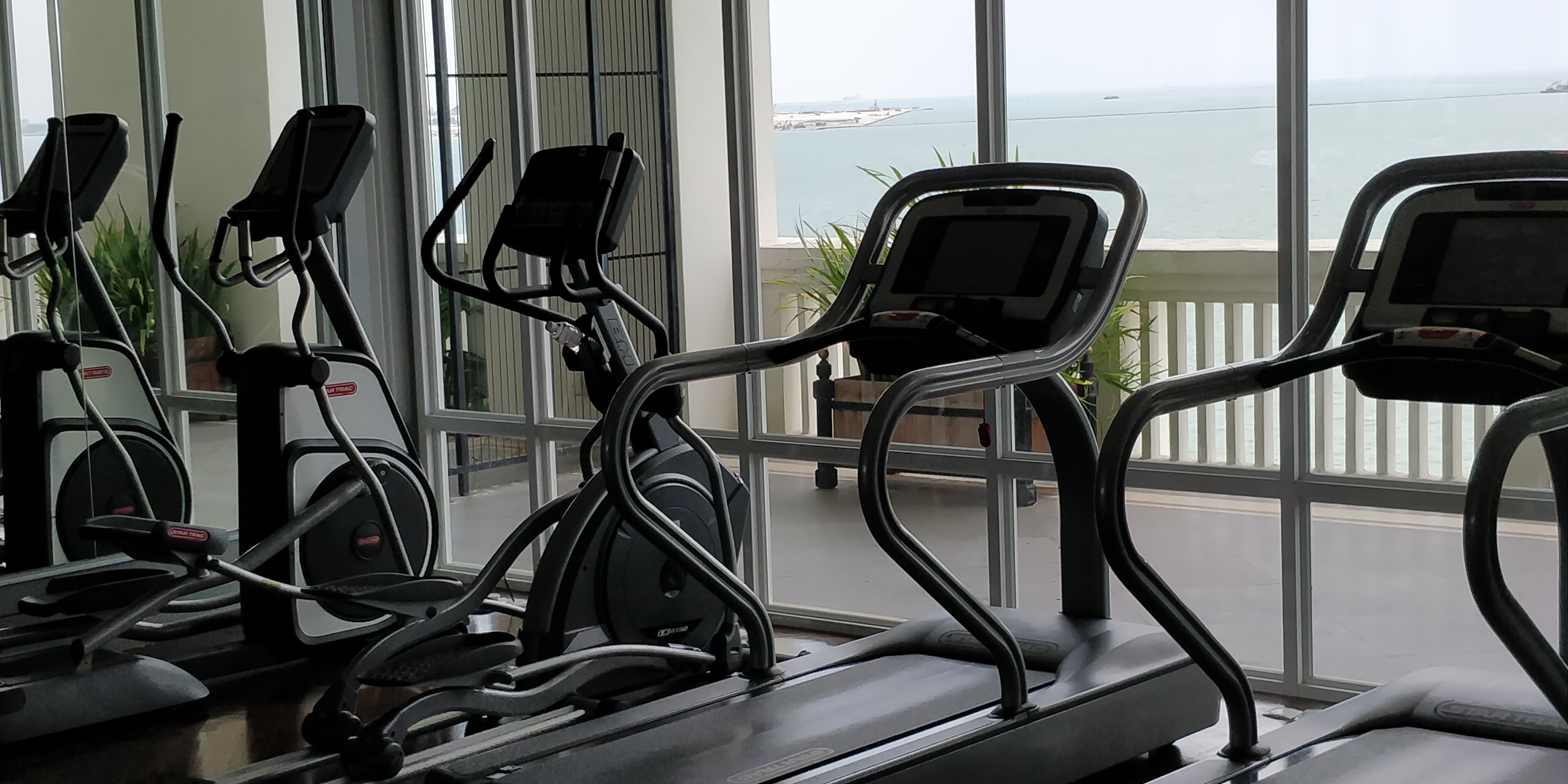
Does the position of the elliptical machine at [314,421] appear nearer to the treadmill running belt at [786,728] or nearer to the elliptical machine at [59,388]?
the elliptical machine at [59,388]

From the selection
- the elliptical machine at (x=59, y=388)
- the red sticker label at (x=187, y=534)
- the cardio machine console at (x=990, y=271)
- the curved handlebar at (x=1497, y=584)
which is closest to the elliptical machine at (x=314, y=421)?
the red sticker label at (x=187, y=534)

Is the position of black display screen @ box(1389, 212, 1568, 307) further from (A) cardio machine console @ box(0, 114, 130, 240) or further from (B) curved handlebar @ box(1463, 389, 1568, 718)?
(A) cardio machine console @ box(0, 114, 130, 240)

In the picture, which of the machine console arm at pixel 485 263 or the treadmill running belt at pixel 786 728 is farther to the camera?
the machine console arm at pixel 485 263

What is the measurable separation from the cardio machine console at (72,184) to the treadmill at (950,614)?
2202mm

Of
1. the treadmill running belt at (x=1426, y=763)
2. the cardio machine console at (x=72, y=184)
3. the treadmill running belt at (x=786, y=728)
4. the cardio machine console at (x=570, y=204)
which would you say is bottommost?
the treadmill running belt at (x=786, y=728)

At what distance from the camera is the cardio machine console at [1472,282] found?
96.0 inches

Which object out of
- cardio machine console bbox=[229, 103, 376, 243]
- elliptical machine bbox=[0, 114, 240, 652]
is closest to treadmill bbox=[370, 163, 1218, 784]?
cardio machine console bbox=[229, 103, 376, 243]

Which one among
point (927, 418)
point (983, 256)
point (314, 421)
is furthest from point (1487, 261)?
point (314, 421)

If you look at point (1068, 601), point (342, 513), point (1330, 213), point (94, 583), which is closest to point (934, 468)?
point (1068, 601)

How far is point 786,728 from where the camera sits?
301cm

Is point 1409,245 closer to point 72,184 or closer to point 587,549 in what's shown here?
point 587,549

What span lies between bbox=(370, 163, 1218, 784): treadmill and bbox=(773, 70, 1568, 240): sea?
698 mm

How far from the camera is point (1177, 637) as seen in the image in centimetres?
247

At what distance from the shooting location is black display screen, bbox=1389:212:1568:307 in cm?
245
